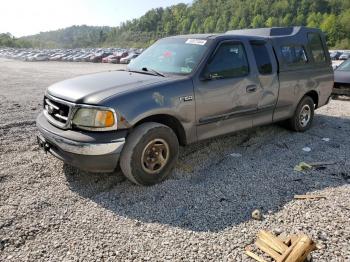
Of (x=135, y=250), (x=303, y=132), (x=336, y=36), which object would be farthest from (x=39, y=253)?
(x=336, y=36)

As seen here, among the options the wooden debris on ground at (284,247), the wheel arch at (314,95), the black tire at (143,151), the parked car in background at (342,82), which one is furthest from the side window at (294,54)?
the parked car in background at (342,82)

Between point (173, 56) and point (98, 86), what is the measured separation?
125cm

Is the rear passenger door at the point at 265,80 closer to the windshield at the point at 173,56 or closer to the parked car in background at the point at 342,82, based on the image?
the windshield at the point at 173,56

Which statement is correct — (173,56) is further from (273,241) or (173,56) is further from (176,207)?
(273,241)

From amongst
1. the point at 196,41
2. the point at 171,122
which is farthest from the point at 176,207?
the point at 196,41

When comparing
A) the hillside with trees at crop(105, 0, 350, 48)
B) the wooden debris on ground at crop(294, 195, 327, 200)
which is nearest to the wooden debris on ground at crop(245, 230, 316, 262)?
the wooden debris on ground at crop(294, 195, 327, 200)

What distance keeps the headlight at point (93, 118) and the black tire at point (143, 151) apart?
0.32 meters

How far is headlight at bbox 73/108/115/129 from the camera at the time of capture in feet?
11.3

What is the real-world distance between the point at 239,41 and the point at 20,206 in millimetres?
3597

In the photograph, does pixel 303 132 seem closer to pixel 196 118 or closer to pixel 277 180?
pixel 277 180

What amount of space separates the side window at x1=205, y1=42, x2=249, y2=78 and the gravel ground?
4.13 ft

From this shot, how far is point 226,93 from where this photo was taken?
14.6 ft

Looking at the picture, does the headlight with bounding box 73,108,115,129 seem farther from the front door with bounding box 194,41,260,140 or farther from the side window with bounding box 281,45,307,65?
the side window with bounding box 281,45,307,65

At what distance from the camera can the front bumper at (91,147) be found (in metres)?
3.42
